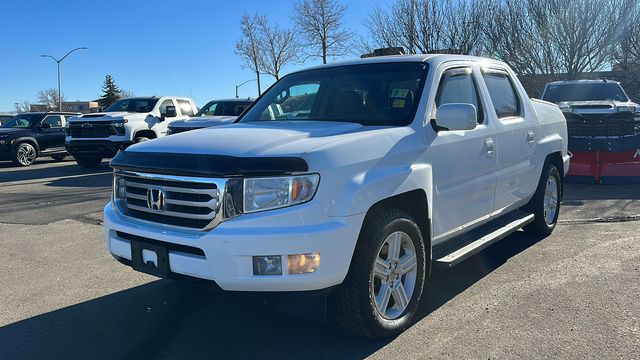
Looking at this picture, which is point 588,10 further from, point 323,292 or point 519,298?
point 323,292

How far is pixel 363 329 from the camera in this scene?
3.34 metres

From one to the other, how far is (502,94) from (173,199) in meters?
3.48

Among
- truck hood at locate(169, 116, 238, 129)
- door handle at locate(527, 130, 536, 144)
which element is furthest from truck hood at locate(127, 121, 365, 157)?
truck hood at locate(169, 116, 238, 129)

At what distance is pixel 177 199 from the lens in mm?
3238

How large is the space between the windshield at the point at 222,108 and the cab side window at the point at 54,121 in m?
6.38

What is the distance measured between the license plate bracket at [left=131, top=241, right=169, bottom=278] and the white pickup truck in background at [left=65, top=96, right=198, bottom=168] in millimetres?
10290

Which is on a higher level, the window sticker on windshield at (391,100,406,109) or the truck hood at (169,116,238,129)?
the truck hood at (169,116,238,129)

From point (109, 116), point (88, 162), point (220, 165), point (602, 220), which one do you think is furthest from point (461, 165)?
point (88, 162)

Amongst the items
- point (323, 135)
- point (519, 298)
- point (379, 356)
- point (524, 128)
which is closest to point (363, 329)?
point (379, 356)

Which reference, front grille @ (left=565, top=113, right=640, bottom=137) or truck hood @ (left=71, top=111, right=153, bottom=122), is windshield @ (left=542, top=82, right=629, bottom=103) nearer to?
front grille @ (left=565, top=113, right=640, bottom=137)

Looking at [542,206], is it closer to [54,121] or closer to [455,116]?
[455,116]

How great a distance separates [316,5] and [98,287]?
2811 cm

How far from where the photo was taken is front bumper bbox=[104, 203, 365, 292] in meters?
2.95

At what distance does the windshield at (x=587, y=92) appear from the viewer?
39.4 ft
